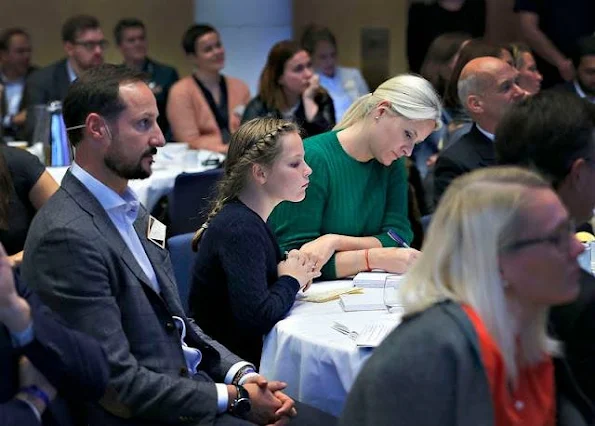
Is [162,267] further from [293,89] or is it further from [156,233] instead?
[293,89]

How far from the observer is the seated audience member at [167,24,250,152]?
7.02m

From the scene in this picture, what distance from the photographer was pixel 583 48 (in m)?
6.88

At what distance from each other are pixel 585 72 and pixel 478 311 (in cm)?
533

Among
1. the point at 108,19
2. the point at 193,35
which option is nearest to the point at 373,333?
the point at 193,35

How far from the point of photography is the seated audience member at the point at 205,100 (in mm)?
7016

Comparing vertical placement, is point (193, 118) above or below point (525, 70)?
below

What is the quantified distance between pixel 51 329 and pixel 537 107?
1.24 meters

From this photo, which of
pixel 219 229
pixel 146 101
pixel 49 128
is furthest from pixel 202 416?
pixel 49 128

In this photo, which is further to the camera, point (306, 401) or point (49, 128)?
point (49, 128)

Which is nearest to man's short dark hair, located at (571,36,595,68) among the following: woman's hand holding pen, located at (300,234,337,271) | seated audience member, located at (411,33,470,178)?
seated audience member, located at (411,33,470,178)

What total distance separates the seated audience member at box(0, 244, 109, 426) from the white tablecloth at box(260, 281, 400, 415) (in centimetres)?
71

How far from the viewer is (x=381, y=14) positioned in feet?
32.8

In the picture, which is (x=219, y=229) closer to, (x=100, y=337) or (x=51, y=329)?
(x=100, y=337)

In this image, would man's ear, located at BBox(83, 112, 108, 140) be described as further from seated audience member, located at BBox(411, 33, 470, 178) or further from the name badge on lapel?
seated audience member, located at BBox(411, 33, 470, 178)
